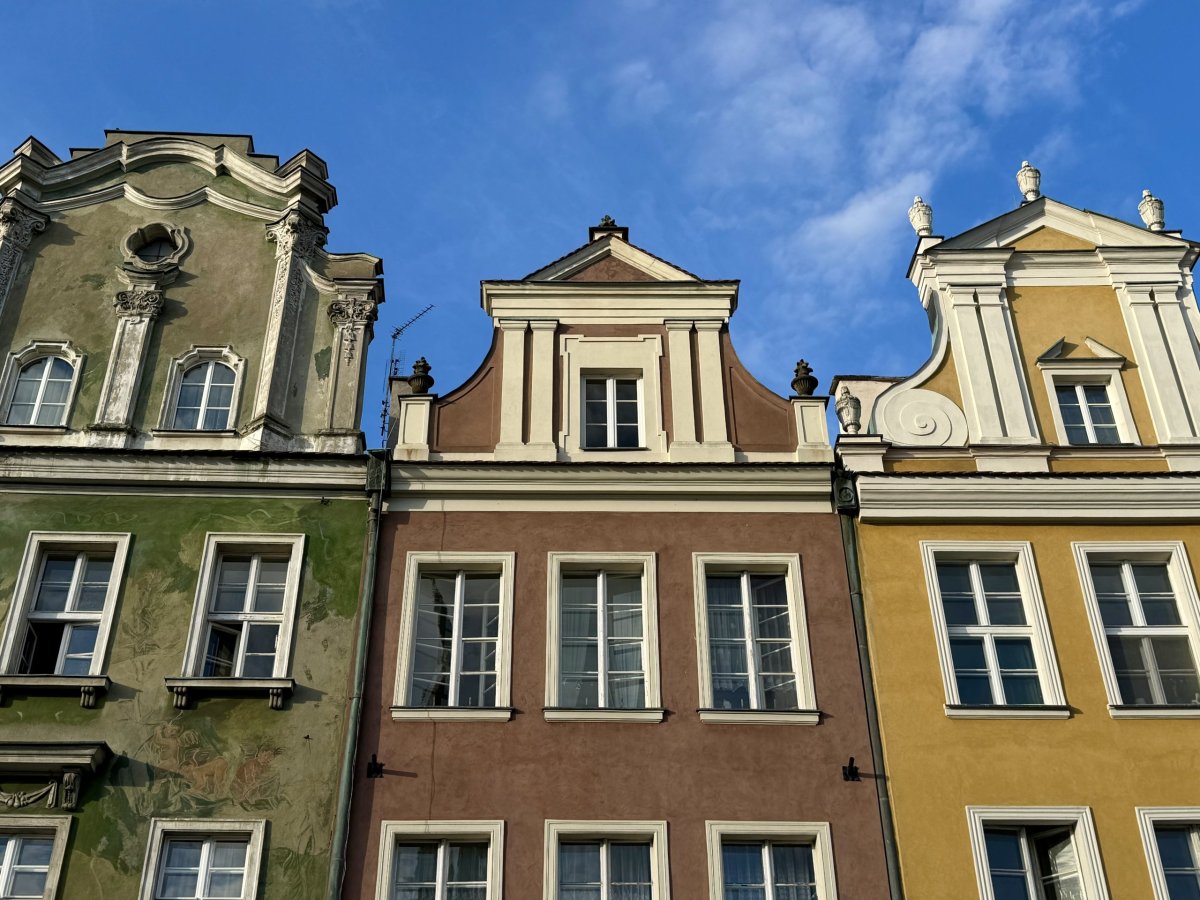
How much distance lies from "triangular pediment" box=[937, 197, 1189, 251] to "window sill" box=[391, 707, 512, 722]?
9818mm

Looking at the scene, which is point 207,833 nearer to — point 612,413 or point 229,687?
point 229,687

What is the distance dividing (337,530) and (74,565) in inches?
130

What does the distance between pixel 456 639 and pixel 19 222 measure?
948 centimetres

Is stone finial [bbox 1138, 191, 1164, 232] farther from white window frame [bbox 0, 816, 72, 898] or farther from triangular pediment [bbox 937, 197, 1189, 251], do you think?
white window frame [bbox 0, 816, 72, 898]

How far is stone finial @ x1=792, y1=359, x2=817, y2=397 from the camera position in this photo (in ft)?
66.4

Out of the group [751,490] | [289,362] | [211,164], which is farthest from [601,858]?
[211,164]

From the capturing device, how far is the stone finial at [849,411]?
1970cm

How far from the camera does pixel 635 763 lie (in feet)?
54.9

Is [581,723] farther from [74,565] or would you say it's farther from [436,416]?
[74,565]

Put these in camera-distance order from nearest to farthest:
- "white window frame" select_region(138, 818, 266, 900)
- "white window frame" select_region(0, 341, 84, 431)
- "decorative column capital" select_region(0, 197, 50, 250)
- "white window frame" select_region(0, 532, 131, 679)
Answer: "white window frame" select_region(138, 818, 266, 900)
"white window frame" select_region(0, 532, 131, 679)
"white window frame" select_region(0, 341, 84, 431)
"decorative column capital" select_region(0, 197, 50, 250)

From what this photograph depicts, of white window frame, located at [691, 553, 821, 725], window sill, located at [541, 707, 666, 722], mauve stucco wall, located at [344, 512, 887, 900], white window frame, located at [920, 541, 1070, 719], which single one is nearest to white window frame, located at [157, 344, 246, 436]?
mauve stucco wall, located at [344, 512, 887, 900]

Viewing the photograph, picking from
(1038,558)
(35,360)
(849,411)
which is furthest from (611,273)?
(35,360)

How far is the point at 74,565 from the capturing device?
18.4 meters

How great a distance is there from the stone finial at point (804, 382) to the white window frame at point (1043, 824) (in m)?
6.28
